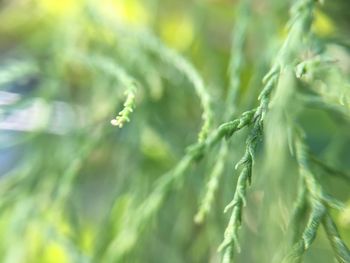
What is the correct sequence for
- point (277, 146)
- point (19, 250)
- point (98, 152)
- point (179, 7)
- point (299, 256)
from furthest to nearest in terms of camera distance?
point (179, 7), point (98, 152), point (19, 250), point (277, 146), point (299, 256)

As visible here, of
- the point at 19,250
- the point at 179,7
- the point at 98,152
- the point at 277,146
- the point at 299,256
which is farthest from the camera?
the point at 179,7

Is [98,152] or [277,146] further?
[98,152]

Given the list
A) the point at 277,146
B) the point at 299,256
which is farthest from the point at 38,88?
the point at 299,256

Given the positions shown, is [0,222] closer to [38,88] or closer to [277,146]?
[38,88]

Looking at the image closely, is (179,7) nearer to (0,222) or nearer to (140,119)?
(140,119)

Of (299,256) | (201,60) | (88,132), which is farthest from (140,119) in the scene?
(299,256)

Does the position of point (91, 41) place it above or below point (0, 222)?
above
